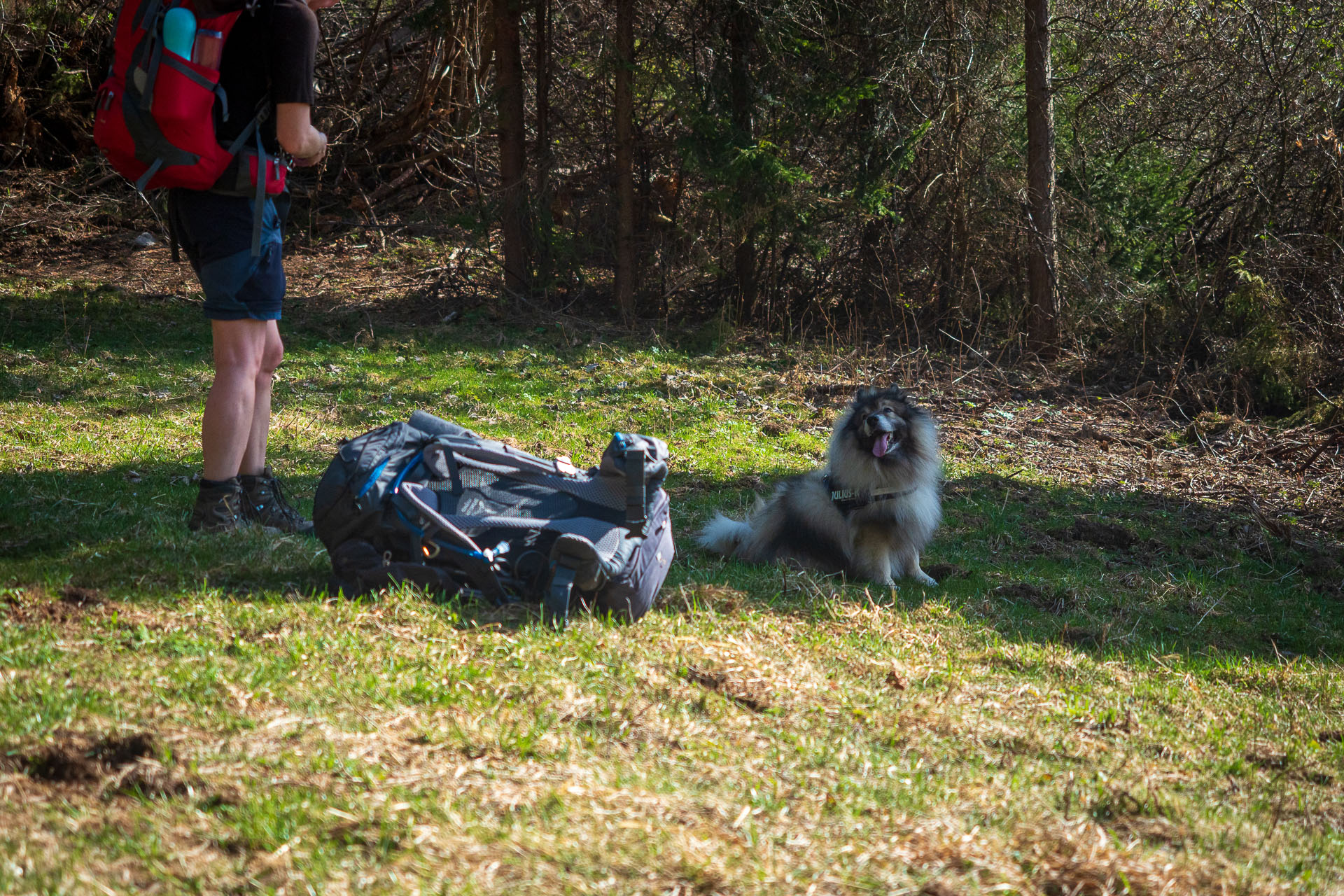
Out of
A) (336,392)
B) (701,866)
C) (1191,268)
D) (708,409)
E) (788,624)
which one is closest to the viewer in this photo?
(701,866)

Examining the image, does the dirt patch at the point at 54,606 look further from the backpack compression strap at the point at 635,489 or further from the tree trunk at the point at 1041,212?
the tree trunk at the point at 1041,212

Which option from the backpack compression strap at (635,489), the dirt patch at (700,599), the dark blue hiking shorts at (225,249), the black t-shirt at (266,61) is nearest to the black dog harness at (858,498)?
the dirt patch at (700,599)

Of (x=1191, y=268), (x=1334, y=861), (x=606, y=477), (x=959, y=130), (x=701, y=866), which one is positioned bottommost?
(x=1334, y=861)

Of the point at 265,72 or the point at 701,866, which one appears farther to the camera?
the point at 265,72

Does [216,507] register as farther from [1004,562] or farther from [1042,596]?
[1004,562]

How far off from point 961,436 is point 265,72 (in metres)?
6.23

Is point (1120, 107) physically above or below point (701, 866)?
above

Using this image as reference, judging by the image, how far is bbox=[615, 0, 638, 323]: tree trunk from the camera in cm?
990

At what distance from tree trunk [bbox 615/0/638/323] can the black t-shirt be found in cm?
684

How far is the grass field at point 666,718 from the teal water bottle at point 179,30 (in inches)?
67.9

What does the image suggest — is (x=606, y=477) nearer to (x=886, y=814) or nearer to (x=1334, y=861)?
(x=886, y=814)

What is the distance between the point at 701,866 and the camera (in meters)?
2.01

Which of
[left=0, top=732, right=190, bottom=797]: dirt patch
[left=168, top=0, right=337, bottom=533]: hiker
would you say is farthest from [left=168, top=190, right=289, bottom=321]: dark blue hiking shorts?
[left=0, top=732, right=190, bottom=797]: dirt patch

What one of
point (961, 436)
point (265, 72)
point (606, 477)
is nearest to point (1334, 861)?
point (606, 477)
